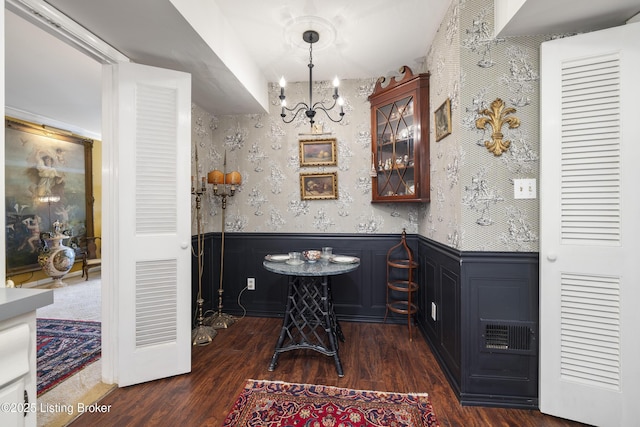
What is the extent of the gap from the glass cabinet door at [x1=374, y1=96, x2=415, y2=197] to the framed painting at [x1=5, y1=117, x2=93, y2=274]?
5136 millimetres

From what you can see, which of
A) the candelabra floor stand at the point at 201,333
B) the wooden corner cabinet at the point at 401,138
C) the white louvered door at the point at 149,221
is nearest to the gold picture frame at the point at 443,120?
the wooden corner cabinet at the point at 401,138

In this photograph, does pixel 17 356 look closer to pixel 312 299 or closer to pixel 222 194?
pixel 312 299

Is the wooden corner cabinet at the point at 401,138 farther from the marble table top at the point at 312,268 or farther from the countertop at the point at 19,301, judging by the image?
the countertop at the point at 19,301

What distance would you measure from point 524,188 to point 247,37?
2.38 metres

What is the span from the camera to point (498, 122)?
1.77 metres

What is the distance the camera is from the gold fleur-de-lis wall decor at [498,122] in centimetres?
177

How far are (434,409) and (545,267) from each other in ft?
3.53

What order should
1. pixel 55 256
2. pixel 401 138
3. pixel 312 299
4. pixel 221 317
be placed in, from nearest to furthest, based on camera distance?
pixel 312 299 < pixel 401 138 < pixel 221 317 < pixel 55 256

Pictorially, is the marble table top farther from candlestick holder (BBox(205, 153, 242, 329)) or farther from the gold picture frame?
Answer: the gold picture frame

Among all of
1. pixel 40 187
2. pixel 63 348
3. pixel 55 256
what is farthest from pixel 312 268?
pixel 40 187

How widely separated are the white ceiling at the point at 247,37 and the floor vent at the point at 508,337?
5.88ft

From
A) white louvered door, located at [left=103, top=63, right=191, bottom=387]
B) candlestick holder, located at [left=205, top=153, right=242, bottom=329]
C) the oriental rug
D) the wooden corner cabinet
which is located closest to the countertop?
white louvered door, located at [left=103, top=63, right=191, bottom=387]

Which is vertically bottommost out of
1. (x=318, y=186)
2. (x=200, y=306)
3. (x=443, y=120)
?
(x=200, y=306)

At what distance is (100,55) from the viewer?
6.14 ft
